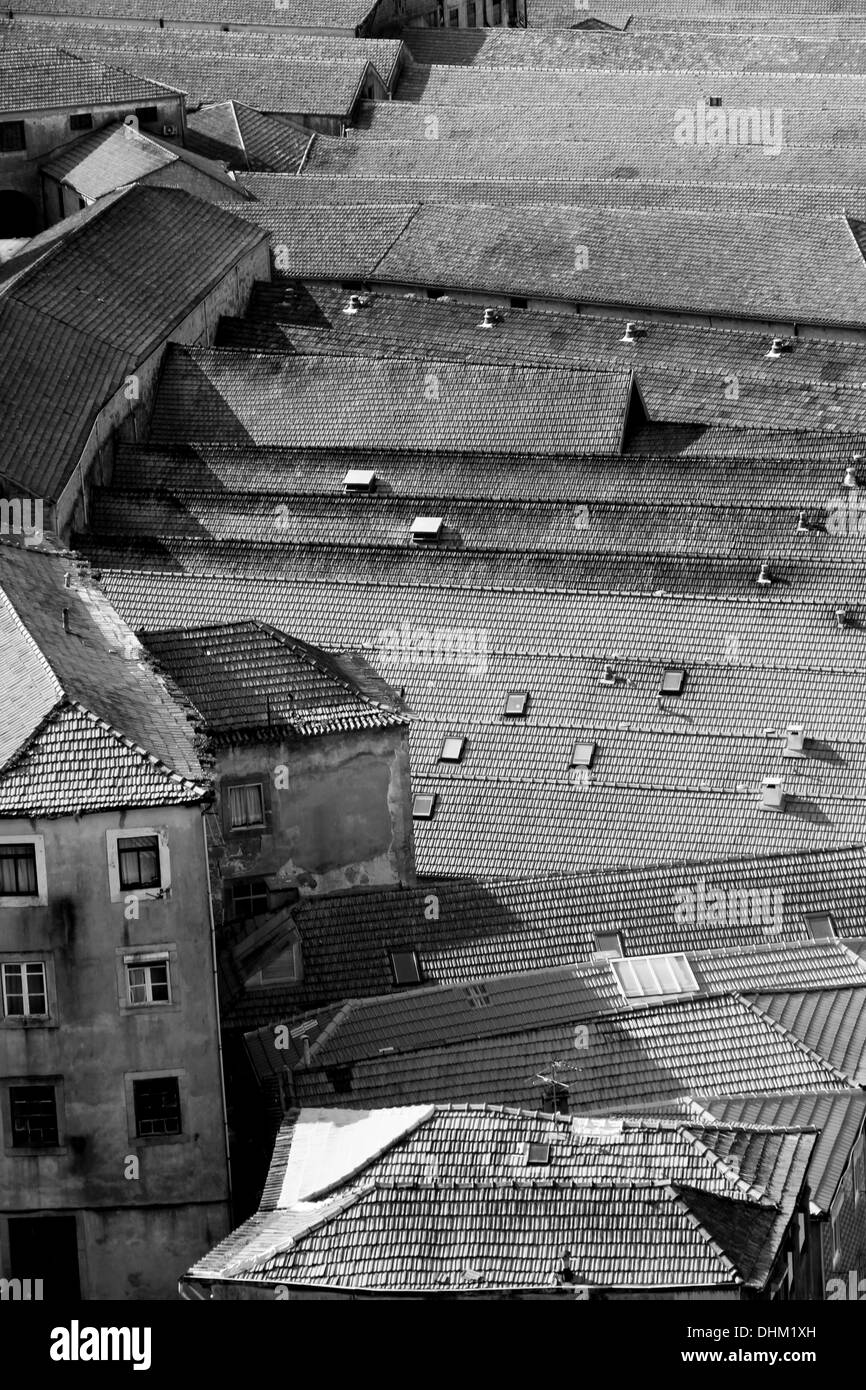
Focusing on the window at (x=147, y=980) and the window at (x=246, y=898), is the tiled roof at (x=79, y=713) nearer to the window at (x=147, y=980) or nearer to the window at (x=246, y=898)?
the window at (x=147, y=980)

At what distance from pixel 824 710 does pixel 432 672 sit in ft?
33.3

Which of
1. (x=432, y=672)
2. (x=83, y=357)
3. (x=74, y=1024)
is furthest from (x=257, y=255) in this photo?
(x=74, y=1024)

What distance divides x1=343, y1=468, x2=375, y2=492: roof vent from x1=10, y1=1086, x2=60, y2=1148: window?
39640 millimetres

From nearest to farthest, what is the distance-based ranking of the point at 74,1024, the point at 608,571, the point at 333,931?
the point at 74,1024 < the point at 333,931 < the point at 608,571

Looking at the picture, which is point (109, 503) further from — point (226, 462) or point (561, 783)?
point (561, 783)

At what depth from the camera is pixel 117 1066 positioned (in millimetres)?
60219

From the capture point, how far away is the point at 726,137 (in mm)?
133000

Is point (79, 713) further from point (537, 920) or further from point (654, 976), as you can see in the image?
point (654, 976)

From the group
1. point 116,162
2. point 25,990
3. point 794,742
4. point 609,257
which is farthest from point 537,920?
point 116,162

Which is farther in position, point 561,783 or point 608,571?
point 608,571

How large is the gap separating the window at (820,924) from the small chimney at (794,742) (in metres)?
10.7

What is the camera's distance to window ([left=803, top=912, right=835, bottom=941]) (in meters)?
67.6

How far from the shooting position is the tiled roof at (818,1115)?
59312mm

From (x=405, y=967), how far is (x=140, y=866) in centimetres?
788
